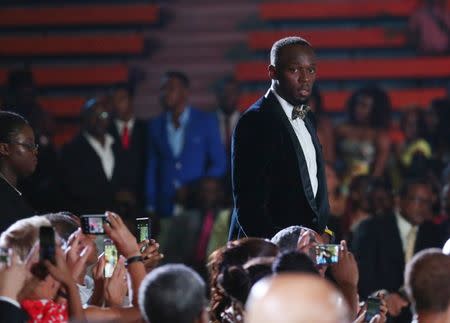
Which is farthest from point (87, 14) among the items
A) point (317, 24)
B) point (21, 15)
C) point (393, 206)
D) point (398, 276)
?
point (398, 276)

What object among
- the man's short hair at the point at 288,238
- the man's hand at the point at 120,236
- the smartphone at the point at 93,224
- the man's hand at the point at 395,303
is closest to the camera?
the man's hand at the point at 120,236

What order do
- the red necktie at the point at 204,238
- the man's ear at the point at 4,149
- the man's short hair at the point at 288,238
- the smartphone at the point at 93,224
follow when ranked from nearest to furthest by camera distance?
the smartphone at the point at 93,224
the man's short hair at the point at 288,238
the man's ear at the point at 4,149
the red necktie at the point at 204,238

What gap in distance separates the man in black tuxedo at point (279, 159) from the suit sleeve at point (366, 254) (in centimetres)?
222

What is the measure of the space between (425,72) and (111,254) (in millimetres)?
6987

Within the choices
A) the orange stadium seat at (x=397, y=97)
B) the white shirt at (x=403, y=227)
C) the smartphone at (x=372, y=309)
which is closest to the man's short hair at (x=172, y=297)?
the smartphone at (x=372, y=309)

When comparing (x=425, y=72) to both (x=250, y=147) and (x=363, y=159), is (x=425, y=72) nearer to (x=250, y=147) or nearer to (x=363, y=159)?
(x=363, y=159)

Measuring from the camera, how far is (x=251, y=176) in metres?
5.12

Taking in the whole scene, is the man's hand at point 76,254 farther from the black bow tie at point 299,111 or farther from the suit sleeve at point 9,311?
the black bow tie at point 299,111

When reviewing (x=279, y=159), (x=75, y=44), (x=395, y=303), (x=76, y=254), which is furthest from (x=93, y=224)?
(x=75, y=44)

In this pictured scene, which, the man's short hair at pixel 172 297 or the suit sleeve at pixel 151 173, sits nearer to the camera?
the man's short hair at pixel 172 297

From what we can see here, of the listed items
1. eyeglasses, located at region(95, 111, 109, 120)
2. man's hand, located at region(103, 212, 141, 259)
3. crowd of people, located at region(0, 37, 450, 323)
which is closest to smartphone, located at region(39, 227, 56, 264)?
crowd of people, located at region(0, 37, 450, 323)

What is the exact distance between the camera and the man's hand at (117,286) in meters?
4.46

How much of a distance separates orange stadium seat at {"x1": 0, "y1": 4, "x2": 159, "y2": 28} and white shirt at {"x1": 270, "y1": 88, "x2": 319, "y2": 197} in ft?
20.9

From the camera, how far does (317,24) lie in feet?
37.2
